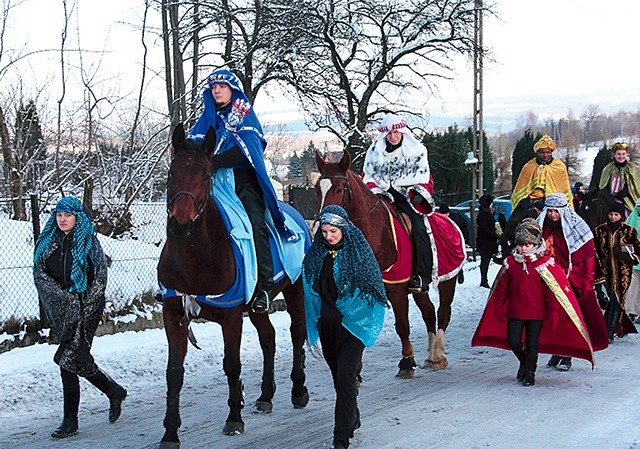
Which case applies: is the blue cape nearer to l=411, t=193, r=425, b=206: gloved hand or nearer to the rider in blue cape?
the rider in blue cape

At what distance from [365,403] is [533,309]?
2.05m

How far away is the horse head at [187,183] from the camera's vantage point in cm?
557

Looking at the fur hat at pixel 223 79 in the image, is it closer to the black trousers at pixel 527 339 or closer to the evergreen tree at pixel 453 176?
the black trousers at pixel 527 339

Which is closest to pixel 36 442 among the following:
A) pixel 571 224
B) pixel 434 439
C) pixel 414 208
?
pixel 434 439

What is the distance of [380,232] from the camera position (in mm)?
7961

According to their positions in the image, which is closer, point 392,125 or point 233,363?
point 233,363

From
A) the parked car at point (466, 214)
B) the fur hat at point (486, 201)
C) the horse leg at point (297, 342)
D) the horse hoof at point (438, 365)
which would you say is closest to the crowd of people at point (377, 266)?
the horse hoof at point (438, 365)

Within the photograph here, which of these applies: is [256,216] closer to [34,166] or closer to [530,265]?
[530,265]

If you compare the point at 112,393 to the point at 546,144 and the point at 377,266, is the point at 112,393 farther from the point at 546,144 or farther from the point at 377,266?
the point at 546,144

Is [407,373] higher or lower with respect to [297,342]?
lower

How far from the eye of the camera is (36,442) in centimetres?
631

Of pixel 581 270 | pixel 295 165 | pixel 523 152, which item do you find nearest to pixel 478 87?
pixel 581 270

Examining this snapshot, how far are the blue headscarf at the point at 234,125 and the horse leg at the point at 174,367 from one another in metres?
1.42

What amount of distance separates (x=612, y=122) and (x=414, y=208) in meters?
131
